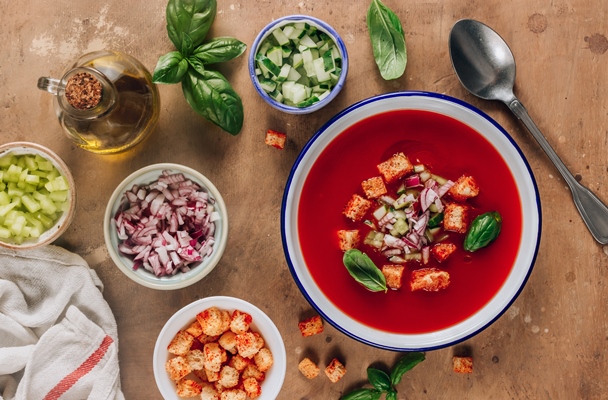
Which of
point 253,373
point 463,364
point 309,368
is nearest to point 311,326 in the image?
point 309,368

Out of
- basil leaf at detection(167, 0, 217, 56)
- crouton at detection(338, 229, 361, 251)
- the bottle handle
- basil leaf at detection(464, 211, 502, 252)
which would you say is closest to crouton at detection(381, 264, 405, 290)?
crouton at detection(338, 229, 361, 251)

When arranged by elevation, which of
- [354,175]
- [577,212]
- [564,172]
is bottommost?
[577,212]

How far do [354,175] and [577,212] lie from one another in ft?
2.93

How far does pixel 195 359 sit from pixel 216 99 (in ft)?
3.28

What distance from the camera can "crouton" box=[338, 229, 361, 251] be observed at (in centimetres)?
219

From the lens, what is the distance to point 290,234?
87.0 inches

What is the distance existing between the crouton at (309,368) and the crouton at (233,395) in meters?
0.25

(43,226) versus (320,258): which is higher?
(43,226)

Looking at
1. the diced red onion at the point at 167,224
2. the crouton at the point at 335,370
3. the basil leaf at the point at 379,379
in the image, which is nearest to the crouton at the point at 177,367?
the diced red onion at the point at 167,224

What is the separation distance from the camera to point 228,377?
7.50 ft

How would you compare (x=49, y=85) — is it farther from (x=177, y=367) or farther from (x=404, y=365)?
(x=404, y=365)

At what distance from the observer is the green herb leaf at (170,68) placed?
207 centimetres

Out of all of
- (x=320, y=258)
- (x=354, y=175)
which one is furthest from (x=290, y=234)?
(x=354, y=175)

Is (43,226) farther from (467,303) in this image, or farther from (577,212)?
(577,212)
